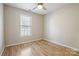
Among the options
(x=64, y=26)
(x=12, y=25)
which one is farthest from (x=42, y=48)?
(x=12, y=25)

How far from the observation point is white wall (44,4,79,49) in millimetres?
2207

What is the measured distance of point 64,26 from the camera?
7.59ft

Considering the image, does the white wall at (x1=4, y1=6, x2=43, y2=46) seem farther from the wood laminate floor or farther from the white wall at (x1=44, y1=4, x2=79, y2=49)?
the white wall at (x1=44, y1=4, x2=79, y2=49)

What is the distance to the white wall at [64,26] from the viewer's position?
221 centimetres

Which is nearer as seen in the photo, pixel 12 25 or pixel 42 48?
pixel 12 25

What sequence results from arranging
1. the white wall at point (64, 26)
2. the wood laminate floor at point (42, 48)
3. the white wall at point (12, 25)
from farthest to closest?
the white wall at point (64, 26)
the wood laminate floor at point (42, 48)
the white wall at point (12, 25)

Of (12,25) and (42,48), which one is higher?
(12,25)

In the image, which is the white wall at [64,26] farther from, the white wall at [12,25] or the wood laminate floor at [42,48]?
the white wall at [12,25]

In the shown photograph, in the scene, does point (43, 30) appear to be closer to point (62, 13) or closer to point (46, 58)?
point (62, 13)

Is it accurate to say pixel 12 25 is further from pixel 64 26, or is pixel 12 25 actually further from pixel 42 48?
pixel 64 26

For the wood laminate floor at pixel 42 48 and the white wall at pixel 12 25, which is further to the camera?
the wood laminate floor at pixel 42 48

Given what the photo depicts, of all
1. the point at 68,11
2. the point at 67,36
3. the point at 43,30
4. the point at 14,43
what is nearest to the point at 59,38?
the point at 67,36

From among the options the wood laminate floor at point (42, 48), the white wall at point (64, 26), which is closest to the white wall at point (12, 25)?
the wood laminate floor at point (42, 48)

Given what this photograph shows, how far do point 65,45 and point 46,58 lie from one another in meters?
1.97
